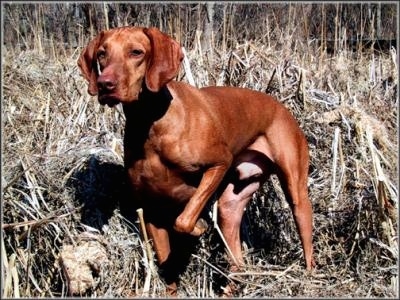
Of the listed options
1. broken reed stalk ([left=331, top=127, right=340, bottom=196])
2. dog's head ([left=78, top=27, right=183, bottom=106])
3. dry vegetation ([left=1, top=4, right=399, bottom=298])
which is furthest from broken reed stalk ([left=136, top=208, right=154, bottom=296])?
broken reed stalk ([left=331, top=127, right=340, bottom=196])

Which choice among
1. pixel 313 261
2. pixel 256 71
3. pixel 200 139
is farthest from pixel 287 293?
pixel 256 71

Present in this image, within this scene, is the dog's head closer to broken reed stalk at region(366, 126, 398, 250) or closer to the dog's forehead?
the dog's forehead

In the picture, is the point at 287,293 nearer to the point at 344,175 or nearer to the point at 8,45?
the point at 344,175

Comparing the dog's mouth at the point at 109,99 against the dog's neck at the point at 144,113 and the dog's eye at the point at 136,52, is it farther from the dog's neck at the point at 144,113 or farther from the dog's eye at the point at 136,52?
the dog's neck at the point at 144,113

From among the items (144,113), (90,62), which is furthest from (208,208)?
(90,62)

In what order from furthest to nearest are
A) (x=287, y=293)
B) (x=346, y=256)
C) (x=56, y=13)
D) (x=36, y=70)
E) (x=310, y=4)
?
(x=56, y=13)
(x=310, y=4)
(x=36, y=70)
(x=346, y=256)
(x=287, y=293)

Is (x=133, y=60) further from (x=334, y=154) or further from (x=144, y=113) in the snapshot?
(x=334, y=154)

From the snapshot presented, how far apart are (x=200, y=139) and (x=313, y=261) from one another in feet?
4.13

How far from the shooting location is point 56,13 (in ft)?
29.2

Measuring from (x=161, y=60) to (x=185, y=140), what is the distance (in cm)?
51

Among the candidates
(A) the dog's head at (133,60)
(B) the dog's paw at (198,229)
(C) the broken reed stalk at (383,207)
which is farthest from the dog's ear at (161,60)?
(C) the broken reed stalk at (383,207)

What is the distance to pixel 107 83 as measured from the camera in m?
3.74

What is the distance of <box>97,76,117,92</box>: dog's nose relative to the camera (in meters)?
3.75

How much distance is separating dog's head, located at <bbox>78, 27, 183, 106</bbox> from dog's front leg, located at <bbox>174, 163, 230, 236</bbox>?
26.4 inches
